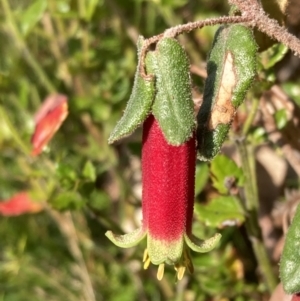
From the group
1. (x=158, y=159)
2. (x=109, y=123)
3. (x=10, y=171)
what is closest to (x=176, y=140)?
(x=158, y=159)

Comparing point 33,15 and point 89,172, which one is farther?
point 33,15

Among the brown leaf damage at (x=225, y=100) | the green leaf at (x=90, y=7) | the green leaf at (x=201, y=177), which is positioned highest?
the green leaf at (x=90, y=7)

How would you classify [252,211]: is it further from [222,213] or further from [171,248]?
[171,248]

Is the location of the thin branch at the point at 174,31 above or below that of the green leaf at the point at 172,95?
above

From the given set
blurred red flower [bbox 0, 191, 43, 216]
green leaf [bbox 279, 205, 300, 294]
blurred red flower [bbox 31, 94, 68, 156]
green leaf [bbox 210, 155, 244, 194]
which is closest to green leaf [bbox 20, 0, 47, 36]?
blurred red flower [bbox 31, 94, 68, 156]

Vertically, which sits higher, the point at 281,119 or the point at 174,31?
the point at 174,31

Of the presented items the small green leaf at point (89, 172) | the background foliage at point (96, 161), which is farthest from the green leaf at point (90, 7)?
the small green leaf at point (89, 172)

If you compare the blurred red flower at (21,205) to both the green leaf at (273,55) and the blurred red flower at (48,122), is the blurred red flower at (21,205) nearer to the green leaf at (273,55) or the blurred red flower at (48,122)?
the blurred red flower at (48,122)

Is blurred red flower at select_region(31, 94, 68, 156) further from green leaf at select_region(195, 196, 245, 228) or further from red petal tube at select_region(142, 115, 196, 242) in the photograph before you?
red petal tube at select_region(142, 115, 196, 242)

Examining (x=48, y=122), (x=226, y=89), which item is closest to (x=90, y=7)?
(x=48, y=122)
